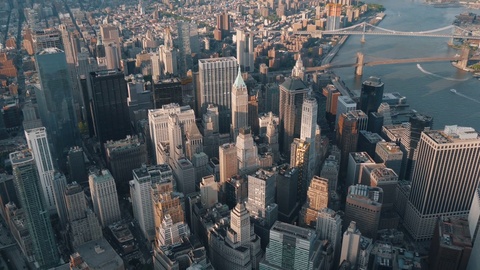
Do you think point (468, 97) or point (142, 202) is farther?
point (468, 97)

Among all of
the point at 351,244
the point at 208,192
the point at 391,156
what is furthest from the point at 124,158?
the point at 391,156

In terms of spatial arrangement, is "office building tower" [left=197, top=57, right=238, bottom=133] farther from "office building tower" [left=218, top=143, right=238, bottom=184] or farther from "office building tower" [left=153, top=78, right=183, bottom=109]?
"office building tower" [left=218, top=143, right=238, bottom=184]

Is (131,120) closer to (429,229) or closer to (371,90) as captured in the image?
(371,90)

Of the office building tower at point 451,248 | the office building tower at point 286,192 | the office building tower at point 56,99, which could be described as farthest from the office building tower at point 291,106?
the office building tower at point 56,99

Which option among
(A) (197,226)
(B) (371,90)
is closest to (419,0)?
(B) (371,90)

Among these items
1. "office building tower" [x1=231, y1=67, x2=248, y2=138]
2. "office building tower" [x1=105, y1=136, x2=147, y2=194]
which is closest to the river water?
"office building tower" [x1=231, y1=67, x2=248, y2=138]

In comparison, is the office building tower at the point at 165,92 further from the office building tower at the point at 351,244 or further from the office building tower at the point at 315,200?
the office building tower at the point at 351,244
